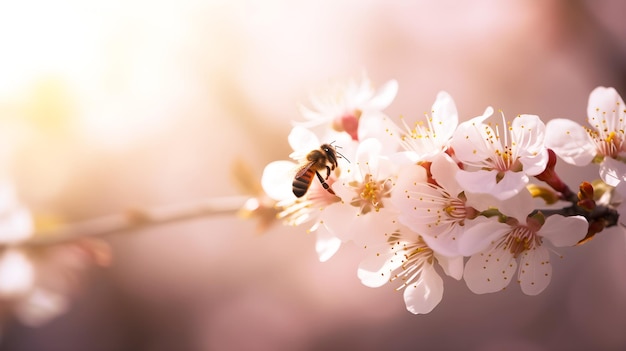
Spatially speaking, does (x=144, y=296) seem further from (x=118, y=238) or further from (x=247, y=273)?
(x=247, y=273)

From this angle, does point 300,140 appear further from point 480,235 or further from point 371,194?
point 480,235

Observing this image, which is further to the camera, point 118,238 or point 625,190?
point 118,238

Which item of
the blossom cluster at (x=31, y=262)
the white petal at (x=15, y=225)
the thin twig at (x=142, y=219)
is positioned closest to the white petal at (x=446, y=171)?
the thin twig at (x=142, y=219)

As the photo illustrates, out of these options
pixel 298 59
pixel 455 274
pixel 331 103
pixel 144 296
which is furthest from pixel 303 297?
pixel 455 274

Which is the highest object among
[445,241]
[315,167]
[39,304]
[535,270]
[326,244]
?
[39,304]

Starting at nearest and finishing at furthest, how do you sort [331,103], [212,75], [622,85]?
[331,103] → [622,85] → [212,75]

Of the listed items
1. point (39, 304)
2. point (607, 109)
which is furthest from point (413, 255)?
point (39, 304)
